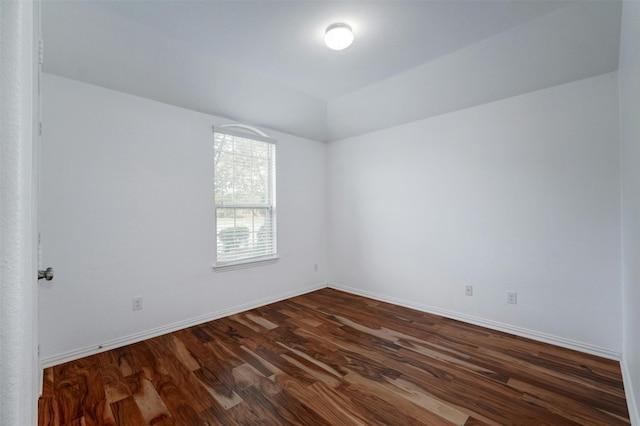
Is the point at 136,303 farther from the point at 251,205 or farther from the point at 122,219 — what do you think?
the point at 251,205

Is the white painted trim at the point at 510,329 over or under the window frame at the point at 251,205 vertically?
under

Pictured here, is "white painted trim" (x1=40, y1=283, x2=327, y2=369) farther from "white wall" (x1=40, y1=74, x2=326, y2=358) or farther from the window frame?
the window frame

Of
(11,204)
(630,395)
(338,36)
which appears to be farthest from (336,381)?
(338,36)

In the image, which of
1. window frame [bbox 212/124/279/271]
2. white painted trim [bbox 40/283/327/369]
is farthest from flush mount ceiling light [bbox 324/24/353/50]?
white painted trim [bbox 40/283/327/369]

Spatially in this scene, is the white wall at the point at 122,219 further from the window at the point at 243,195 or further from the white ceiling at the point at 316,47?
the white ceiling at the point at 316,47

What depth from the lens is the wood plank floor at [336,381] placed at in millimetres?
1739

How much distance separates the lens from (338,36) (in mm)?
2258

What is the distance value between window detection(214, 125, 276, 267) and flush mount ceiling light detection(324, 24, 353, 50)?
1.68 meters

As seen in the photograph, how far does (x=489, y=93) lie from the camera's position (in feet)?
9.50

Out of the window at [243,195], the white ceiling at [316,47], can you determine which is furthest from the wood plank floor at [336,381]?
the white ceiling at [316,47]

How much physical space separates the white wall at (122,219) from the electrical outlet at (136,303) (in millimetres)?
39

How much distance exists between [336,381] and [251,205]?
234cm

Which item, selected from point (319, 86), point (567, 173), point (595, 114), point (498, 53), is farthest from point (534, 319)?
point (319, 86)

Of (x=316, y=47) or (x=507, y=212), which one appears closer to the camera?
(x=316, y=47)
